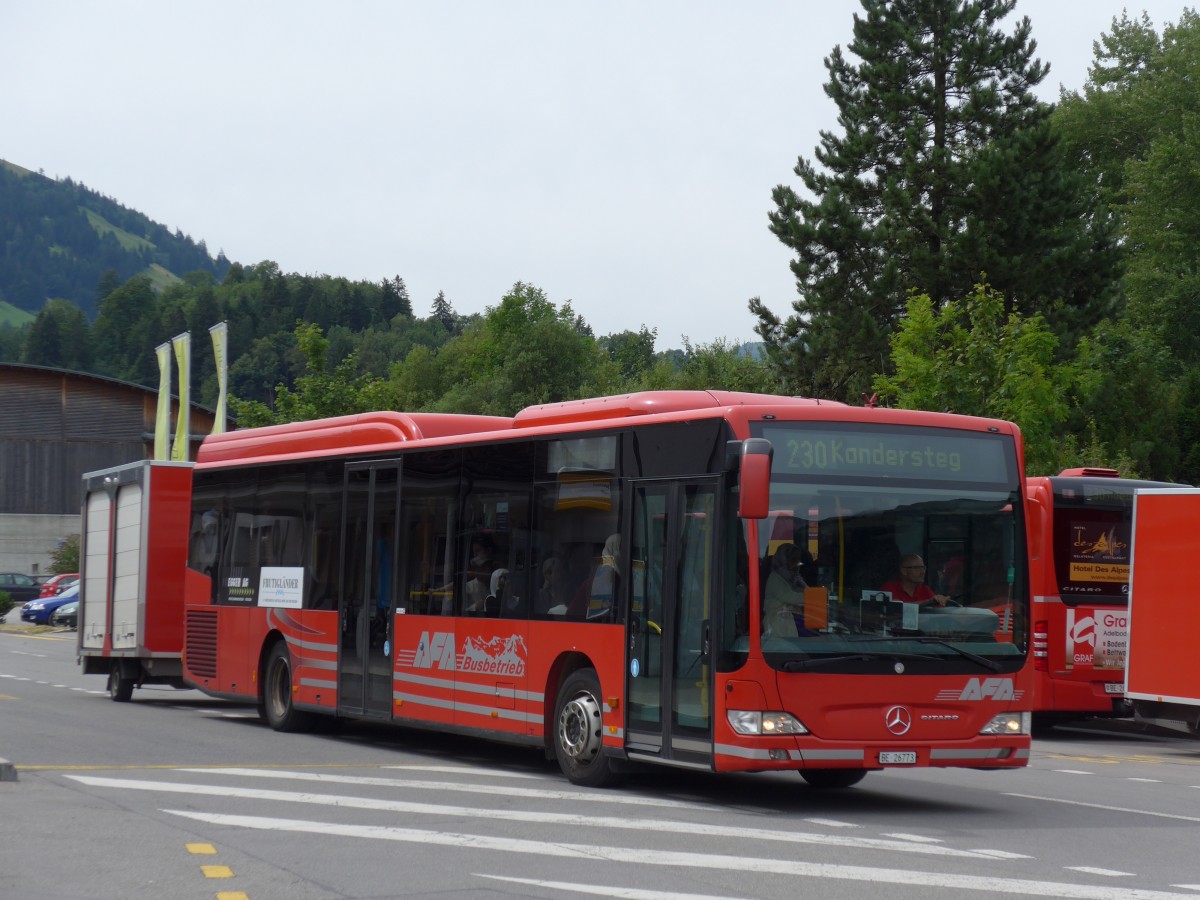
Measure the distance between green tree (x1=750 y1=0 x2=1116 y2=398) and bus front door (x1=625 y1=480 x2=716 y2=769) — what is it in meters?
32.1

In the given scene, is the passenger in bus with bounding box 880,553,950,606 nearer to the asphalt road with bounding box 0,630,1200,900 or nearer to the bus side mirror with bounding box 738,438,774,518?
the bus side mirror with bounding box 738,438,774,518

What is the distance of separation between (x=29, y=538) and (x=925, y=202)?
60323 millimetres

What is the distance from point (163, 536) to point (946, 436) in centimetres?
1377

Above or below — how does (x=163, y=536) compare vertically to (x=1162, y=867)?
above

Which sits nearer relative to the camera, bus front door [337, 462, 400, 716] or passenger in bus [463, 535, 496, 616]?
passenger in bus [463, 535, 496, 616]

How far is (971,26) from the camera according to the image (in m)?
47.0

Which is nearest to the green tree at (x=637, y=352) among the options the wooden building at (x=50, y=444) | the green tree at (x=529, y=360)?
the green tree at (x=529, y=360)

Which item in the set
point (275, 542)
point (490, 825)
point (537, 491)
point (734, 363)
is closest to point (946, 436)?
point (537, 491)

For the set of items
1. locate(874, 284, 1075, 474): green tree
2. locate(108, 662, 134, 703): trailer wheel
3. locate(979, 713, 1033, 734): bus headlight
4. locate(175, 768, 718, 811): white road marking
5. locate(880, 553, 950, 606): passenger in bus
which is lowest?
locate(108, 662, 134, 703): trailer wheel

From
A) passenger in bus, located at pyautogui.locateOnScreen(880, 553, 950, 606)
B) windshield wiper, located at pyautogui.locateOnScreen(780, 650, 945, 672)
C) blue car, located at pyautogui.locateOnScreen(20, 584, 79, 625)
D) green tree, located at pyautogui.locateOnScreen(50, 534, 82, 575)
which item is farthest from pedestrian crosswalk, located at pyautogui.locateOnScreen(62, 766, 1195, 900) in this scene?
green tree, located at pyautogui.locateOnScreen(50, 534, 82, 575)

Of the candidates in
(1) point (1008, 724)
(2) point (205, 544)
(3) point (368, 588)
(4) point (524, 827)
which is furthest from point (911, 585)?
(2) point (205, 544)

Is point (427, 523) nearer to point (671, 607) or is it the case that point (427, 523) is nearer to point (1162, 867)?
point (671, 607)

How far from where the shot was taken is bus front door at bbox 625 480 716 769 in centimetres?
1245

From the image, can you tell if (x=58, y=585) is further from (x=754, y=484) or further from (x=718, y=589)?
(x=754, y=484)
